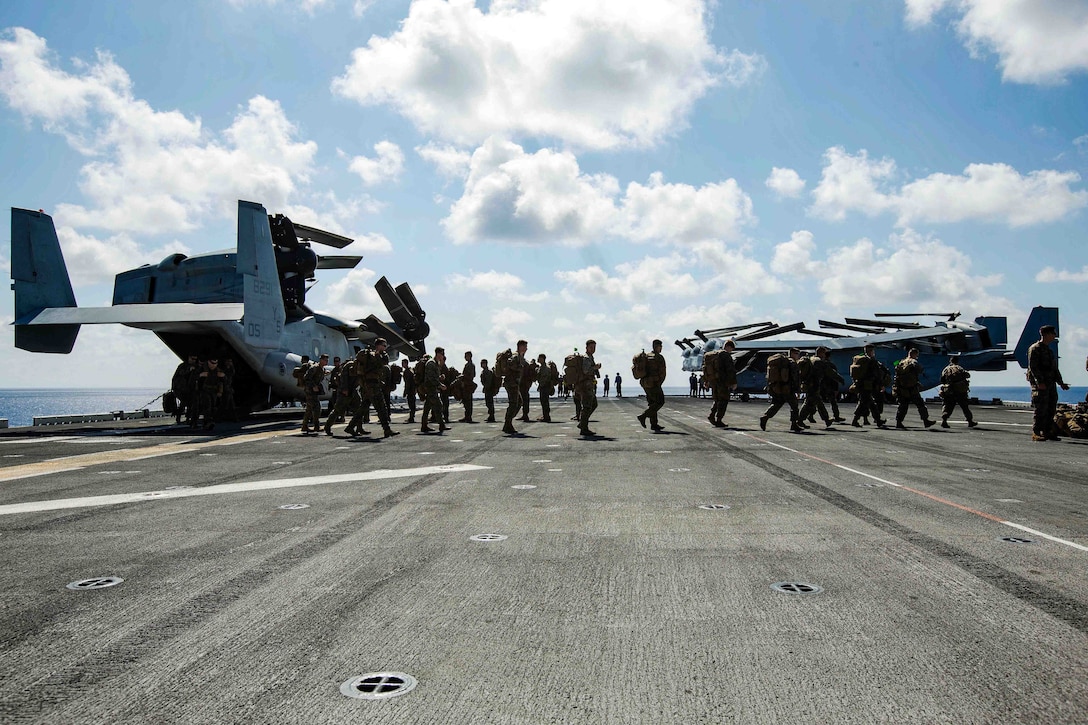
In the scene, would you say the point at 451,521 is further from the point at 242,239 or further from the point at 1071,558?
the point at 242,239

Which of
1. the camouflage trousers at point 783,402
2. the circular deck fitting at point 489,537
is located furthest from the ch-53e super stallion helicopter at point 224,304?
the circular deck fitting at point 489,537

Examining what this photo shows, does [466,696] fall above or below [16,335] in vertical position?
below

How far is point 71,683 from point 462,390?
2171cm

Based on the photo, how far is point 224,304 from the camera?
21.2 m

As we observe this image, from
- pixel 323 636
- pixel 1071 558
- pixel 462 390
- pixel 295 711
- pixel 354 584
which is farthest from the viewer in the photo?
pixel 462 390

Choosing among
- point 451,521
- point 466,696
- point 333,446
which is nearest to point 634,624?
point 466,696

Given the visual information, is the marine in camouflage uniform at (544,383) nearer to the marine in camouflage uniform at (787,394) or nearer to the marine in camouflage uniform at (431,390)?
the marine in camouflage uniform at (431,390)

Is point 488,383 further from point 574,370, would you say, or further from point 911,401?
point 911,401

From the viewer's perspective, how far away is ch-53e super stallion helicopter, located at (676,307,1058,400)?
3391 cm

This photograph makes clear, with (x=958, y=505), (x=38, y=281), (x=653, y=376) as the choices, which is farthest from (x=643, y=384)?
(x=38, y=281)

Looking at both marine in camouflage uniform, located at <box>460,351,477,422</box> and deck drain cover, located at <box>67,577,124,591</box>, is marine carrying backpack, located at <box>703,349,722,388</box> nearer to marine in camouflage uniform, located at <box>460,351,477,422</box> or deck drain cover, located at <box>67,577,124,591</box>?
marine in camouflage uniform, located at <box>460,351,477,422</box>

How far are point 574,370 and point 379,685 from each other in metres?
14.4

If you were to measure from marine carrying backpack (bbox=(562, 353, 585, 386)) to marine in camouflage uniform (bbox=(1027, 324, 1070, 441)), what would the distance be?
9.19 m

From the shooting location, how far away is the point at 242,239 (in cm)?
2120
